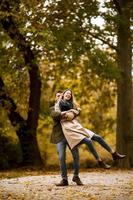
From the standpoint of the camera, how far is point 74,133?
45.0 feet

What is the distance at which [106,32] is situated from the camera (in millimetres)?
25203

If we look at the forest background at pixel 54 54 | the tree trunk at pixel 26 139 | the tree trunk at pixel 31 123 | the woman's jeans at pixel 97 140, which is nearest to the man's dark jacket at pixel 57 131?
the woman's jeans at pixel 97 140

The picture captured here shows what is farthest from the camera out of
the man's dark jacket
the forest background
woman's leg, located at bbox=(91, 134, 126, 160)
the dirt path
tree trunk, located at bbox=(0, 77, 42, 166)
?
tree trunk, located at bbox=(0, 77, 42, 166)

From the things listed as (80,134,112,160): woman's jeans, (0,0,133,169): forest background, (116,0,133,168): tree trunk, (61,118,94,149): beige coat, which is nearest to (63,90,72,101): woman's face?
(61,118,94,149): beige coat

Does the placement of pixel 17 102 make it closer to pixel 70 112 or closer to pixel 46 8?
pixel 46 8

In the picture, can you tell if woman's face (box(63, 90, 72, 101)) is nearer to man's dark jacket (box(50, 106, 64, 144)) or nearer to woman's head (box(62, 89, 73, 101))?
woman's head (box(62, 89, 73, 101))

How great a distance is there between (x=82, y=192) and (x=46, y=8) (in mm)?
12488

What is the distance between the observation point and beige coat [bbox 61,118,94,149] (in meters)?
13.7

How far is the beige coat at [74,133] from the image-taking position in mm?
13664

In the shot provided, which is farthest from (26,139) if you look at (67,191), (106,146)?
(67,191)

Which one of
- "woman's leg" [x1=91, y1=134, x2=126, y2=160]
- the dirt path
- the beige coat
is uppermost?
the beige coat

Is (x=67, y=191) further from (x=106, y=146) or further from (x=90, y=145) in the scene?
(x=106, y=146)

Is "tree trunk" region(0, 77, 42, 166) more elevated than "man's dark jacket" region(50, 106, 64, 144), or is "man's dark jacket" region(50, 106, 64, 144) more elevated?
"man's dark jacket" region(50, 106, 64, 144)

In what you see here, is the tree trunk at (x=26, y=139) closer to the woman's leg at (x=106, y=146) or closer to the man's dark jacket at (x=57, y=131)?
the man's dark jacket at (x=57, y=131)
